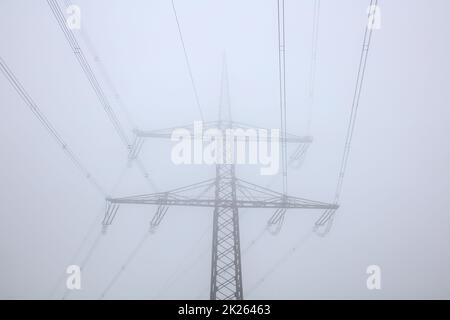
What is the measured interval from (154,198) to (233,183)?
364 cm

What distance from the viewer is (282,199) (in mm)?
12266

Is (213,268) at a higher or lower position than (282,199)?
lower
